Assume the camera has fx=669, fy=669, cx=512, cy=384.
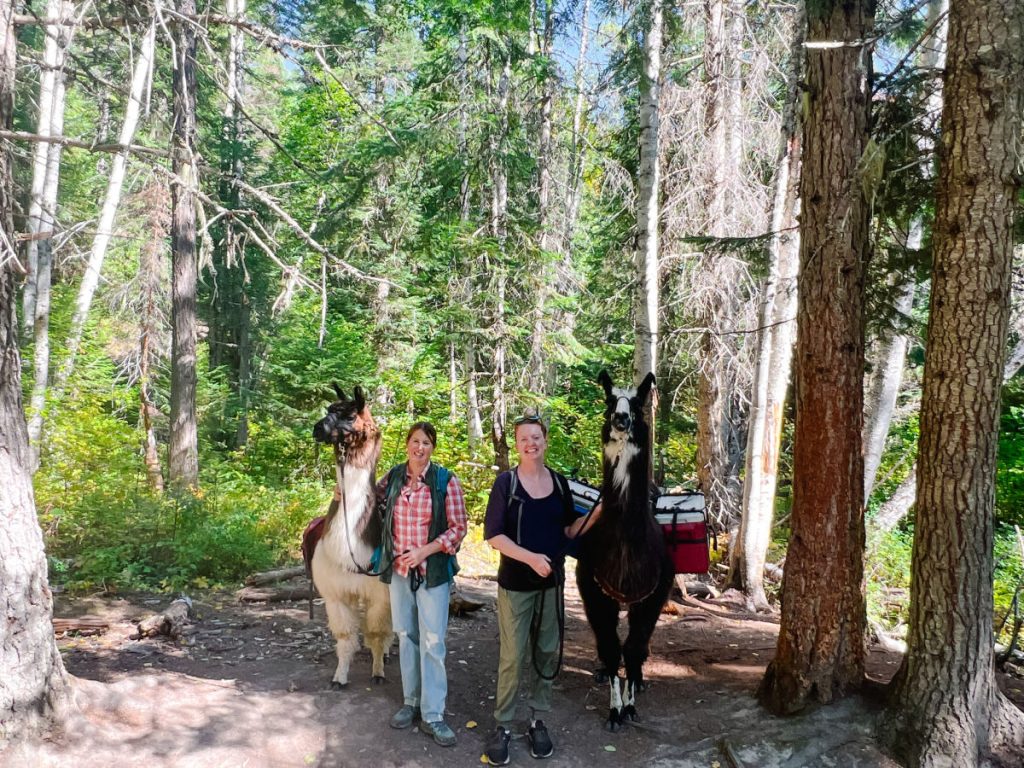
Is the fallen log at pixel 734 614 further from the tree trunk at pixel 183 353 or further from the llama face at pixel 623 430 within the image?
the tree trunk at pixel 183 353

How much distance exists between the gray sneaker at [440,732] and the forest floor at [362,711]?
5 cm

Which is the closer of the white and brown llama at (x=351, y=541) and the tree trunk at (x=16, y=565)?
the tree trunk at (x=16, y=565)

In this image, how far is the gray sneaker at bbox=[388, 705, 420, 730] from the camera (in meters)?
4.46

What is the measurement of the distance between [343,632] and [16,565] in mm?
2204

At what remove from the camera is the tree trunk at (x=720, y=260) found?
9406mm

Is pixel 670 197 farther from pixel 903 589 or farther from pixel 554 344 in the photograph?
pixel 903 589

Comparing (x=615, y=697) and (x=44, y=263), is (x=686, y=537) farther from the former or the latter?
(x=44, y=263)

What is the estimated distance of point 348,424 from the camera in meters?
4.77

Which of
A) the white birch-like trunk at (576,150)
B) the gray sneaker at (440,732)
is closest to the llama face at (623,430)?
the gray sneaker at (440,732)

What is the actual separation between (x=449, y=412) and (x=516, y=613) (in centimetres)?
1102

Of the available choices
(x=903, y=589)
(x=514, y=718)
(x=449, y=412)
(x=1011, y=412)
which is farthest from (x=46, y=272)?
(x=1011, y=412)

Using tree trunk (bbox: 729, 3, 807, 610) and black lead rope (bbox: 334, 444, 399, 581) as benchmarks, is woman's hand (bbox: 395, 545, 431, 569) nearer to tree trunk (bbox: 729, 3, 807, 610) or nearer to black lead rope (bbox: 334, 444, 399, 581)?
black lead rope (bbox: 334, 444, 399, 581)

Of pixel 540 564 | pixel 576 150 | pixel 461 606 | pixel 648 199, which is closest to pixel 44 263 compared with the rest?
pixel 461 606

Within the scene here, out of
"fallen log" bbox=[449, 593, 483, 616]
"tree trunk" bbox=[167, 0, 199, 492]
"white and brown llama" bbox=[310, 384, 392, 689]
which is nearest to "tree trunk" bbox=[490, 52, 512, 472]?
"fallen log" bbox=[449, 593, 483, 616]
